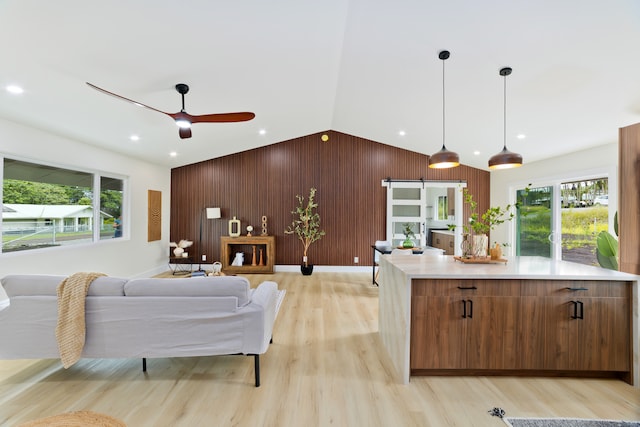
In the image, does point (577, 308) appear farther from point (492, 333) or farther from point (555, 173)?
point (555, 173)

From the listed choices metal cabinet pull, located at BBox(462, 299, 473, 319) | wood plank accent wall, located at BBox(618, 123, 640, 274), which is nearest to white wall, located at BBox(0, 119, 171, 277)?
metal cabinet pull, located at BBox(462, 299, 473, 319)

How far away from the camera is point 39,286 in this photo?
222 cm

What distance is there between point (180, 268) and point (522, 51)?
23.0ft

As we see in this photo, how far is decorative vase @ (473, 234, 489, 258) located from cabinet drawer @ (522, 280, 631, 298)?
54 centimetres

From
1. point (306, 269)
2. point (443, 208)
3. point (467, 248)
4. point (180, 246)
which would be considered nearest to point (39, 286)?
point (467, 248)

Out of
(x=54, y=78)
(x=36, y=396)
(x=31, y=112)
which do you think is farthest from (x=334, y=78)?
(x=36, y=396)

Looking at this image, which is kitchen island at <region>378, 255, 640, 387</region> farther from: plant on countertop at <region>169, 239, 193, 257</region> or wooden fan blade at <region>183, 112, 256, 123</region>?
plant on countertop at <region>169, 239, 193, 257</region>

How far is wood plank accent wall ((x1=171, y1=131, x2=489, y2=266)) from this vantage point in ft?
22.2

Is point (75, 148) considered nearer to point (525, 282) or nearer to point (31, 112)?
point (31, 112)

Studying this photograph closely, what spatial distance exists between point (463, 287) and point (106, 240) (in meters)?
5.45

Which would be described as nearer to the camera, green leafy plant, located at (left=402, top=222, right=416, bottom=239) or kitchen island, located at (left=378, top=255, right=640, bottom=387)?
kitchen island, located at (left=378, top=255, right=640, bottom=387)

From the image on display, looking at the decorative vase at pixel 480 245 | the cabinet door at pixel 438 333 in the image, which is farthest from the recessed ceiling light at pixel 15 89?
the decorative vase at pixel 480 245

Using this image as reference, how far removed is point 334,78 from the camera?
4.09m

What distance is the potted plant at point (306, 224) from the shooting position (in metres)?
6.59
